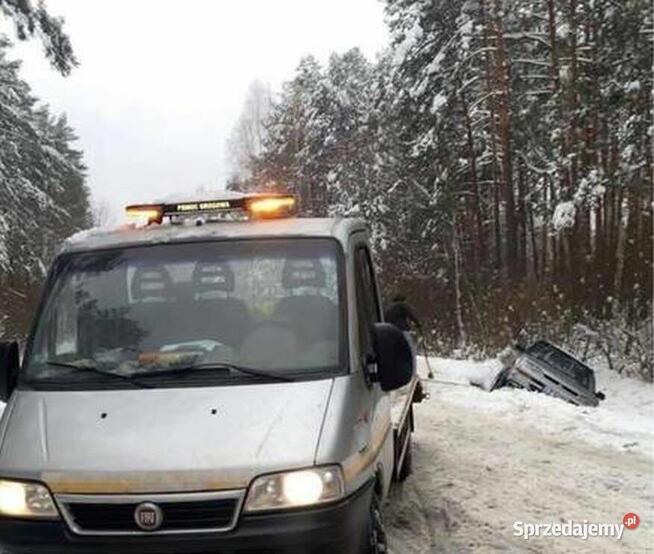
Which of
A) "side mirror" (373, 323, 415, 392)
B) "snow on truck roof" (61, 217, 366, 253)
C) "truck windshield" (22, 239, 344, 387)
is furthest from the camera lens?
"snow on truck roof" (61, 217, 366, 253)

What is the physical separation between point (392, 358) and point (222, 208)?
1.75m

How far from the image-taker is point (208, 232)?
4.98 meters

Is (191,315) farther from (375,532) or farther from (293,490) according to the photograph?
(375,532)

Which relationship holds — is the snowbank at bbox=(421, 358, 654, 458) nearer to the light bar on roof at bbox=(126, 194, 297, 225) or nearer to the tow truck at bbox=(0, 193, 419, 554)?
the tow truck at bbox=(0, 193, 419, 554)

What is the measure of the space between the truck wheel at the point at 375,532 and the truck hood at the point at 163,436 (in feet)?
2.24

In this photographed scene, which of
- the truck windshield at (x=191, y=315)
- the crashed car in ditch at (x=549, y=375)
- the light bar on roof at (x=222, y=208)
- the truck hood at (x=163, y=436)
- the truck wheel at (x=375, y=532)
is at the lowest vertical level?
the crashed car in ditch at (x=549, y=375)

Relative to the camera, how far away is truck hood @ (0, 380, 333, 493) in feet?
11.7

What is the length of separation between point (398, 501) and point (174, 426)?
3.15m

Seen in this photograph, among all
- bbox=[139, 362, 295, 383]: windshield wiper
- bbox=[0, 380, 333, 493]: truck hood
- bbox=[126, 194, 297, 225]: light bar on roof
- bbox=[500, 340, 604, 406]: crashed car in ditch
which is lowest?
bbox=[500, 340, 604, 406]: crashed car in ditch

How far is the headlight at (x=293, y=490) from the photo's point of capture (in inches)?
140

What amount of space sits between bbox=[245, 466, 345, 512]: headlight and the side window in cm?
99

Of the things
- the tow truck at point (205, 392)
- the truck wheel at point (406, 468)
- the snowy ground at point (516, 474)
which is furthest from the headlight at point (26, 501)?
the truck wheel at point (406, 468)

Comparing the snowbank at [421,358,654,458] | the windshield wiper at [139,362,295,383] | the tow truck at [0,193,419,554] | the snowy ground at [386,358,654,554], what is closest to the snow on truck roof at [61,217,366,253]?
the tow truck at [0,193,419,554]

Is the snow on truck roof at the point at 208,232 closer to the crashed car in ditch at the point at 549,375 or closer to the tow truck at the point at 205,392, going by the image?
the tow truck at the point at 205,392
